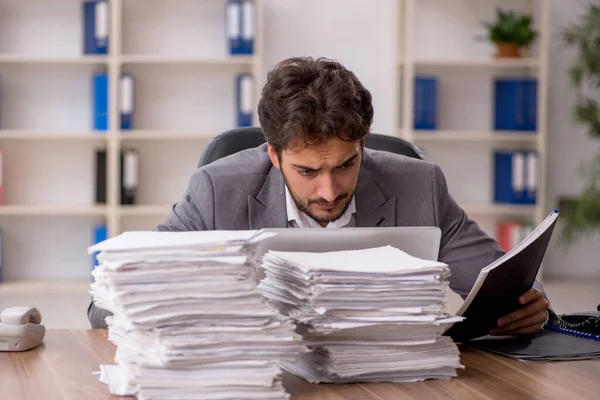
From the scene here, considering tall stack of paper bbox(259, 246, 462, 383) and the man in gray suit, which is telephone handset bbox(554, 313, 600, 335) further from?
tall stack of paper bbox(259, 246, 462, 383)

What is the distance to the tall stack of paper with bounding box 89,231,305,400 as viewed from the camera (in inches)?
46.4

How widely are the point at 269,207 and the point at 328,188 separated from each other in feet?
0.81

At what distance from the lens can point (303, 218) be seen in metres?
2.04

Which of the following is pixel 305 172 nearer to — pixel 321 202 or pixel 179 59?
→ pixel 321 202

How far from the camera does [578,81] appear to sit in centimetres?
536

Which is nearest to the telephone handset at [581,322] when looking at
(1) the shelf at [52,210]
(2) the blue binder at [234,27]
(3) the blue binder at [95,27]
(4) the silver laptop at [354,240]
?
(4) the silver laptop at [354,240]

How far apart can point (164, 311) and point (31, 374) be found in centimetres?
32

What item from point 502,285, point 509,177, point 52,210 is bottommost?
point 52,210

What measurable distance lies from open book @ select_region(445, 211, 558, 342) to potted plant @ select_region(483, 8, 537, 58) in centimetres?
395

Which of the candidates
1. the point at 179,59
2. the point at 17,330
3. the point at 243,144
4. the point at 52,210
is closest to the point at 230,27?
the point at 179,59

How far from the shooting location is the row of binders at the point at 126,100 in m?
5.08

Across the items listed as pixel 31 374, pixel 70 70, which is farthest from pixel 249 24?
pixel 31 374

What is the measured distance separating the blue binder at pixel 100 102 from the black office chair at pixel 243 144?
292cm

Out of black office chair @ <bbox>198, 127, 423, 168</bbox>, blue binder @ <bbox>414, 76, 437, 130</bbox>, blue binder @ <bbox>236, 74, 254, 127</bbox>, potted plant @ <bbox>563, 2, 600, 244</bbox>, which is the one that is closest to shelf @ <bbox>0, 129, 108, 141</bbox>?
blue binder @ <bbox>236, 74, 254, 127</bbox>
